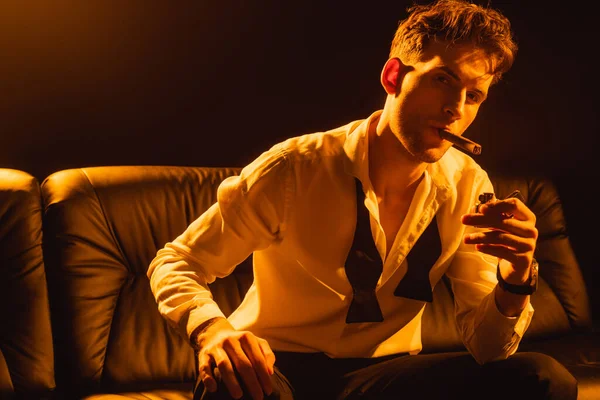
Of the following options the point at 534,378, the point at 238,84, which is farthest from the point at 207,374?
the point at 238,84

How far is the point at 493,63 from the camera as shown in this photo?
1.57 m

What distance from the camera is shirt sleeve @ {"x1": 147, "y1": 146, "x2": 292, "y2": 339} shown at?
137cm

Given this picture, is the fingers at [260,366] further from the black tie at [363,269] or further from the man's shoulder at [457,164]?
the man's shoulder at [457,164]

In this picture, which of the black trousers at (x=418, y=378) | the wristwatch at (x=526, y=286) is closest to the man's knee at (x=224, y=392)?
the black trousers at (x=418, y=378)

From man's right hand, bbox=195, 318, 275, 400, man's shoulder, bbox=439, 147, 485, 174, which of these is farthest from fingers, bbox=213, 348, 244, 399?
man's shoulder, bbox=439, 147, 485, 174

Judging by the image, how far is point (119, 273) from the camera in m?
2.03

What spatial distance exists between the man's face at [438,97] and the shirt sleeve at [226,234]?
313mm

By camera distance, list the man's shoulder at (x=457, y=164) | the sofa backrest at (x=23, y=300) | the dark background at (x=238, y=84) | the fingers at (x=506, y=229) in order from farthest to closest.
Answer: the dark background at (x=238, y=84)
the sofa backrest at (x=23, y=300)
the man's shoulder at (x=457, y=164)
the fingers at (x=506, y=229)

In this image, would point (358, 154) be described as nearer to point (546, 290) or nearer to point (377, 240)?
point (377, 240)

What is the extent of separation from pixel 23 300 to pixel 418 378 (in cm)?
118

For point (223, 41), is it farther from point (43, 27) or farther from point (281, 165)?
point (281, 165)

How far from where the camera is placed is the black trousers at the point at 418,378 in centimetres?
122

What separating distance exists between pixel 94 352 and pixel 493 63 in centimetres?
137

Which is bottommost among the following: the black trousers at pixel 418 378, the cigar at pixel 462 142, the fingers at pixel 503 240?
the black trousers at pixel 418 378
